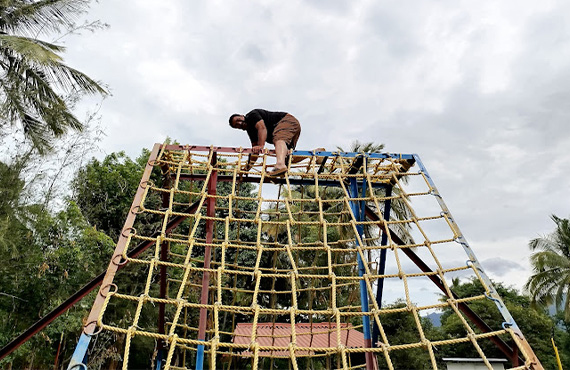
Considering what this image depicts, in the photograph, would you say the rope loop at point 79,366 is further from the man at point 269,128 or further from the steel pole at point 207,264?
the man at point 269,128

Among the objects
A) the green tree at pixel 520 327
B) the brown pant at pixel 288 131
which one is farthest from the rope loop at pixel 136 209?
the green tree at pixel 520 327

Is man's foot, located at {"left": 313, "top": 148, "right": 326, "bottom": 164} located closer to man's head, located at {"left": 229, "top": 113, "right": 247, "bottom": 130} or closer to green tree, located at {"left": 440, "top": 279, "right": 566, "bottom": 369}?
man's head, located at {"left": 229, "top": 113, "right": 247, "bottom": 130}

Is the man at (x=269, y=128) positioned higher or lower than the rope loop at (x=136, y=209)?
higher

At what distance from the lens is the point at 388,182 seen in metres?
3.39

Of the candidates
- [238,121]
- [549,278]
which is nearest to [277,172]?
[238,121]

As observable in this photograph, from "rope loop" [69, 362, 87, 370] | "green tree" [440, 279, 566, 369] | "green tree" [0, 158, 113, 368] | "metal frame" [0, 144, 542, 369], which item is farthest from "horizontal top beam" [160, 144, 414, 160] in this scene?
"green tree" [440, 279, 566, 369]

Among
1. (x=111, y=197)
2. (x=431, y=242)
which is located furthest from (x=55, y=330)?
(x=431, y=242)

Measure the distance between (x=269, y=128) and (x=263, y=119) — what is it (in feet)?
0.30

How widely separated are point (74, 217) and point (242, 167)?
589cm

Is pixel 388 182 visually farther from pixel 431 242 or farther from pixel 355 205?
pixel 431 242

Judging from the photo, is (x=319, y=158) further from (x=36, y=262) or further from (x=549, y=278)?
(x=549, y=278)

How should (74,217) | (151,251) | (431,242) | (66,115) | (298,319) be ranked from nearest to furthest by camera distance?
(431,242), (66,115), (74,217), (151,251), (298,319)

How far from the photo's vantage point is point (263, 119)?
10.9ft

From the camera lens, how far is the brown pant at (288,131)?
319cm
